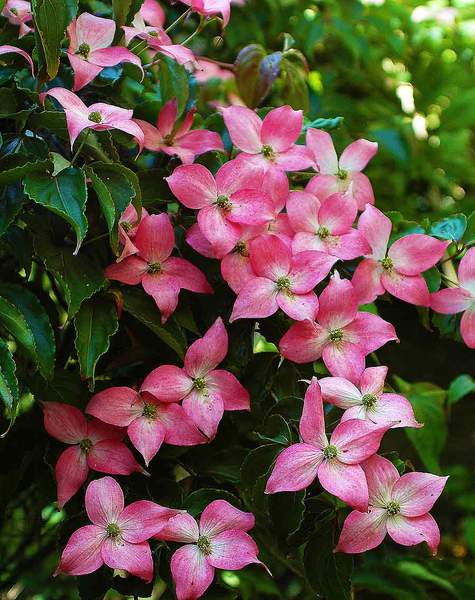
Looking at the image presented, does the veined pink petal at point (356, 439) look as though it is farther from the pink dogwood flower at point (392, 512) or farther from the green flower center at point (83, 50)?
the green flower center at point (83, 50)

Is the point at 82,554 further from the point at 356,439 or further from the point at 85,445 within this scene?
the point at 356,439

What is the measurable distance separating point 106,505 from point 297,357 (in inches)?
7.5

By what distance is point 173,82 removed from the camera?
2.59ft

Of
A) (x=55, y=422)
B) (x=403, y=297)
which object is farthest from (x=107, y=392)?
(x=403, y=297)

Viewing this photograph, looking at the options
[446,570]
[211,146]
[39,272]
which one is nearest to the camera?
[211,146]

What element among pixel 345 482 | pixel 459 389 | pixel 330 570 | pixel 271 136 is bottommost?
pixel 459 389

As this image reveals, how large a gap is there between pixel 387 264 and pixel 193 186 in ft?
0.60

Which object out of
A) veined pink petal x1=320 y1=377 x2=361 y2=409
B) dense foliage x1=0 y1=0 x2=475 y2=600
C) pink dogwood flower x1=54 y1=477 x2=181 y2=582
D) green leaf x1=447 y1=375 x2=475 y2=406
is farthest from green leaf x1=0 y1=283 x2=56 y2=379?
green leaf x1=447 y1=375 x2=475 y2=406

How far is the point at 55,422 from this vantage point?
69 cm

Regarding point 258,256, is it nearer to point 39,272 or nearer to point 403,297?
point 403,297

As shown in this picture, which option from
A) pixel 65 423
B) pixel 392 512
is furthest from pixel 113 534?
pixel 392 512

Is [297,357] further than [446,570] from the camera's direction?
No

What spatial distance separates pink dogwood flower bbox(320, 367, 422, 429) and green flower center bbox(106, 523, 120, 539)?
186 millimetres

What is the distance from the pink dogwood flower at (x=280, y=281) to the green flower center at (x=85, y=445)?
16 cm
